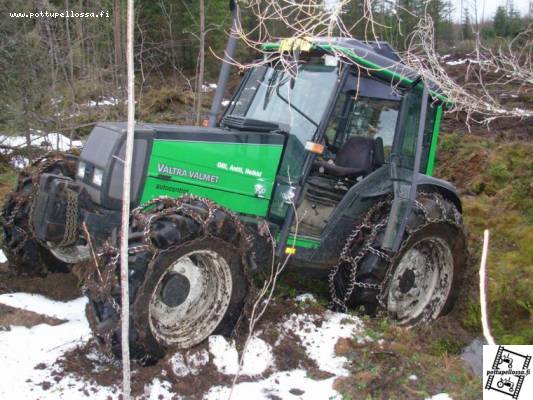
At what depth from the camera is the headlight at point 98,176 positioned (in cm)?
439

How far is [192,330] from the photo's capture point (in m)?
4.20

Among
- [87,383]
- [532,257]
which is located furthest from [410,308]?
[87,383]

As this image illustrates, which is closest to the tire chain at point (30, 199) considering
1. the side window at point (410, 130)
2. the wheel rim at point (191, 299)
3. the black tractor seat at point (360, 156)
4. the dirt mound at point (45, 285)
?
the dirt mound at point (45, 285)

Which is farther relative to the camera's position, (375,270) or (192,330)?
(375,270)

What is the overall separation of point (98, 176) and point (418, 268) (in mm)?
3264

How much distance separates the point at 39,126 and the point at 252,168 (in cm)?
776

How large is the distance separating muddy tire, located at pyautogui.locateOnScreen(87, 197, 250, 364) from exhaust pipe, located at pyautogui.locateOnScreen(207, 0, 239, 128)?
4.44 ft

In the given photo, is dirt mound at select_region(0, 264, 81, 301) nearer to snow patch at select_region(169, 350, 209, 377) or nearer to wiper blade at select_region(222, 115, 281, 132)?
snow patch at select_region(169, 350, 209, 377)

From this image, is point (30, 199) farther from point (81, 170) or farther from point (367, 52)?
point (367, 52)

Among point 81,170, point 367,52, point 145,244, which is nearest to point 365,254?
point 367,52

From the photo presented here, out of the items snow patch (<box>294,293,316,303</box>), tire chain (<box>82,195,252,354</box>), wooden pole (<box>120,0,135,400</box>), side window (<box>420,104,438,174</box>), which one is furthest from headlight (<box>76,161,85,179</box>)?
side window (<box>420,104,438,174</box>)

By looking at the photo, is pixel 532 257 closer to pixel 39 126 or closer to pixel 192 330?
pixel 192 330

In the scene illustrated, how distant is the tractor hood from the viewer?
14.1ft

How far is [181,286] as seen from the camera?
409 cm
